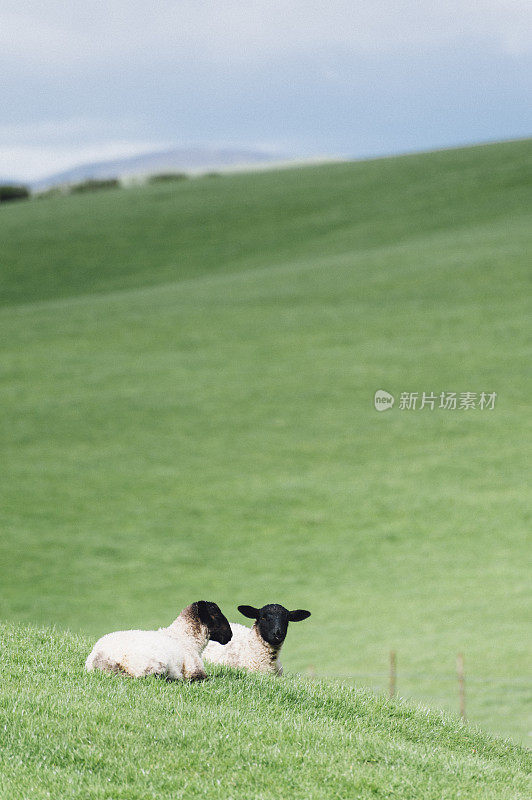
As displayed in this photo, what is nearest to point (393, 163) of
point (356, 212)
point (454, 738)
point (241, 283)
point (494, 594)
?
point (356, 212)

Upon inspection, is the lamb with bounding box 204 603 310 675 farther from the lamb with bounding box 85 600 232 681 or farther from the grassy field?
the grassy field

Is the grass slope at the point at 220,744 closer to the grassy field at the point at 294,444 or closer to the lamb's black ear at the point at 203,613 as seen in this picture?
the lamb's black ear at the point at 203,613

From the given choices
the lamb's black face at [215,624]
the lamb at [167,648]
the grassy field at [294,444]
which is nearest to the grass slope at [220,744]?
the lamb at [167,648]

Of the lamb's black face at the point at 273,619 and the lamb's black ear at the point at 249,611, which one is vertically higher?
the lamb's black ear at the point at 249,611

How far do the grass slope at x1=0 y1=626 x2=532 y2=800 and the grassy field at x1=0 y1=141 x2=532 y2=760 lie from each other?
1030 centimetres

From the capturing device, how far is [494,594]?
24.7 meters

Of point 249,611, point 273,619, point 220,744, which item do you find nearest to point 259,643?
point 273,619

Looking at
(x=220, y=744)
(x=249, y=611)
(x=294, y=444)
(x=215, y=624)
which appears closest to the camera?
(x=220, y=744)

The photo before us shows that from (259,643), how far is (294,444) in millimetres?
23789

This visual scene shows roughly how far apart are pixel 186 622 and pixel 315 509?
20.7 m

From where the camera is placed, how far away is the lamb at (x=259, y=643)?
Answer: 9578mm

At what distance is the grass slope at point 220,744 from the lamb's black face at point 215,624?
0.42 meters

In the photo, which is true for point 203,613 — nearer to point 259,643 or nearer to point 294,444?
point 259,643

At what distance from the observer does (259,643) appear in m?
9.95
